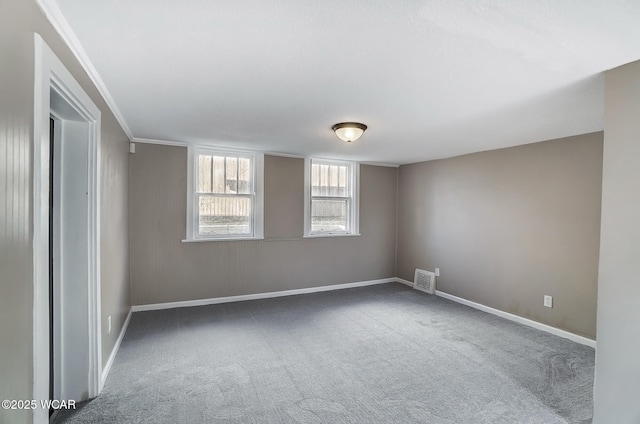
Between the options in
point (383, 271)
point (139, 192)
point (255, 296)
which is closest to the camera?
point (139, 192)

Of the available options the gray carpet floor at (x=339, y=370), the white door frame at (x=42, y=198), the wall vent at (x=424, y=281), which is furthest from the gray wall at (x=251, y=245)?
the white door frame at (x=42, y=198)

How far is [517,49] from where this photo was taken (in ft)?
5.53

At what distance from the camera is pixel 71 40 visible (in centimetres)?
166

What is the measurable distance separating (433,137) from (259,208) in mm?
2727

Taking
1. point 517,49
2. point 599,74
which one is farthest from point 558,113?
point 517,49

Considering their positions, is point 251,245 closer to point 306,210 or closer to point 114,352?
point 306,210

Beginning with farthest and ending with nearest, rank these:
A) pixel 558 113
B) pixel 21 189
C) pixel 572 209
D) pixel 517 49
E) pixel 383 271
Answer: pixel 383 271 < pixel 572 209 < pixel 558 113 < pixel 517 49 < pixel 21 189

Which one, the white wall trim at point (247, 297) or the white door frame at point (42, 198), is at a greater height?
the white door frame at point (42, 198)

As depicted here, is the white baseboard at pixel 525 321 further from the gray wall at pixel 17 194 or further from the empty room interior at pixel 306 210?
the gray wall at pixel 17 194

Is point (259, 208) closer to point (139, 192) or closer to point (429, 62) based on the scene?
point (139, 192)

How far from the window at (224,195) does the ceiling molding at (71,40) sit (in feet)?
6.51

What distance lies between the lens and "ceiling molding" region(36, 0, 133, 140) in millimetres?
1376

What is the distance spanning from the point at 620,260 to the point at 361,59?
193cm

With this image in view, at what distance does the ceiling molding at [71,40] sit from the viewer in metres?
1.38
